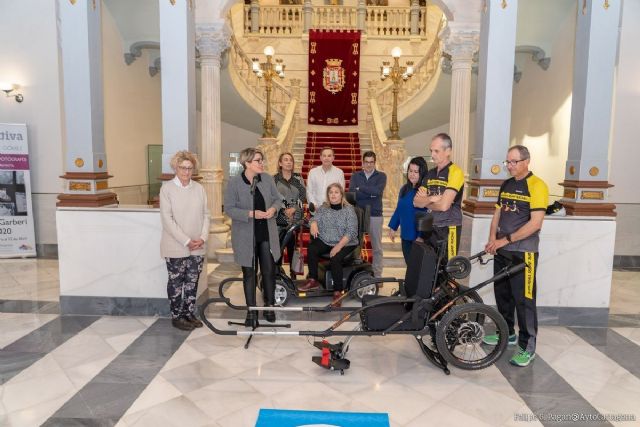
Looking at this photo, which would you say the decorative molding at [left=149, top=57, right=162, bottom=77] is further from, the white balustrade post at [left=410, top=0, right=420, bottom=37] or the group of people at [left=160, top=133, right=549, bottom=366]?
the white balustrade post at [left=410, top=0, right=420, bottom=37]

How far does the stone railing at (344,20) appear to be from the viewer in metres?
16.0

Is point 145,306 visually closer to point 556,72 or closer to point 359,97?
point 556,72

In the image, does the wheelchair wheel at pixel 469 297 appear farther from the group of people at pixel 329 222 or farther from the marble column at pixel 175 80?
the marble column at pixel 175 80

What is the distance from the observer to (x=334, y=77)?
1548 centimetres

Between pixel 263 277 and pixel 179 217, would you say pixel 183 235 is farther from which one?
pixel 263 277

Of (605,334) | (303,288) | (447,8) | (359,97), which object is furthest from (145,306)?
(359,97)

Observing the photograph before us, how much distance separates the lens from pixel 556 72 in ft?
32.7

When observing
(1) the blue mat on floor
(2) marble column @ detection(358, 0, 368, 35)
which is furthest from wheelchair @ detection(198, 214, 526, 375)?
(2) marble column @ detection(358, 0, 368, 35)

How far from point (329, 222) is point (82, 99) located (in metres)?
3.01

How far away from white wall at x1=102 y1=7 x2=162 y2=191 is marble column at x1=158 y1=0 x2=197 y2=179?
4.99 m

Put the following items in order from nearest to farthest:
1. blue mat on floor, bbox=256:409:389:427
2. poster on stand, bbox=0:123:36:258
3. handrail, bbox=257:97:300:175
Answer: blue mat on floor, bbox=256:409:389:427, poster on stand, bbox=0:123:36:258, handrail, bbox=257:97:300:175

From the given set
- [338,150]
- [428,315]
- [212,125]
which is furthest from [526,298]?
[338,150]

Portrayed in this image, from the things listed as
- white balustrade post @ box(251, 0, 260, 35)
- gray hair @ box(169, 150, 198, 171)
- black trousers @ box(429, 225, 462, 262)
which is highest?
white balustrade post @ box(251, 0, 260, 35)

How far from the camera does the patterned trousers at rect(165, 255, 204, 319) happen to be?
195 inches
